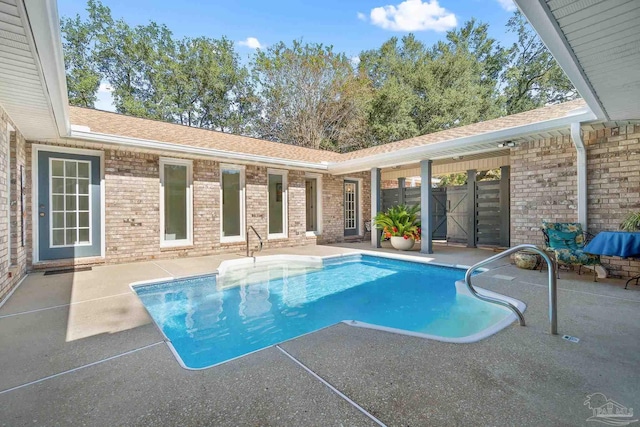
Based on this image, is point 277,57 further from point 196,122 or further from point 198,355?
point 198,355

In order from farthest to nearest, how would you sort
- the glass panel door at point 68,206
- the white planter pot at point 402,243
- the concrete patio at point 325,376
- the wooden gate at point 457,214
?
1. the wooden gate at point 457,214
2. the white planter pot at point 402,243
3. the glass panel door at point 68,206
4. the concrete patio at point 325,376

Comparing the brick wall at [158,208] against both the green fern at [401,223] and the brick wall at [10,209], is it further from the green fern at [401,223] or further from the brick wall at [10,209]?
the green fern at [401,223]

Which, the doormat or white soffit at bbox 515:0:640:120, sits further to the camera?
the doormat

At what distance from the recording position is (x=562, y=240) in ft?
18.0

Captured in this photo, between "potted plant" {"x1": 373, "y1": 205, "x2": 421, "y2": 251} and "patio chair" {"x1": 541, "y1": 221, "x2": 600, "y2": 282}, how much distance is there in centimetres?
354

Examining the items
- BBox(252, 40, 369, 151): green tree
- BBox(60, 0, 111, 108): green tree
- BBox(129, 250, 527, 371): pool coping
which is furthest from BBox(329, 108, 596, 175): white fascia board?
BBox(60, 0, 111, 108): green tree

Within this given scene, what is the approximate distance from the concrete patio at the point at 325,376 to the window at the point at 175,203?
441 centimetres

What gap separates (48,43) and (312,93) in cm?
1841

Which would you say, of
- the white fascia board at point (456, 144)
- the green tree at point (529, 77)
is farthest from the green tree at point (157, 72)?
the green tree at point (529, 77)

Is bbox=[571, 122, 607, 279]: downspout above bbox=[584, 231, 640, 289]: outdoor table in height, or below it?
above

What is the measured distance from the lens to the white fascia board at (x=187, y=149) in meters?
5.96

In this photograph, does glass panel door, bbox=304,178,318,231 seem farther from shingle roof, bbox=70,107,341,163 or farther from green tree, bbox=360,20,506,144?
green tree, bbox=360,20,506,144

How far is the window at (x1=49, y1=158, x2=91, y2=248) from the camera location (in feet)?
20.8

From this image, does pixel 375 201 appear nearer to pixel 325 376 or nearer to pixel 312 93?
pixel 325 376
